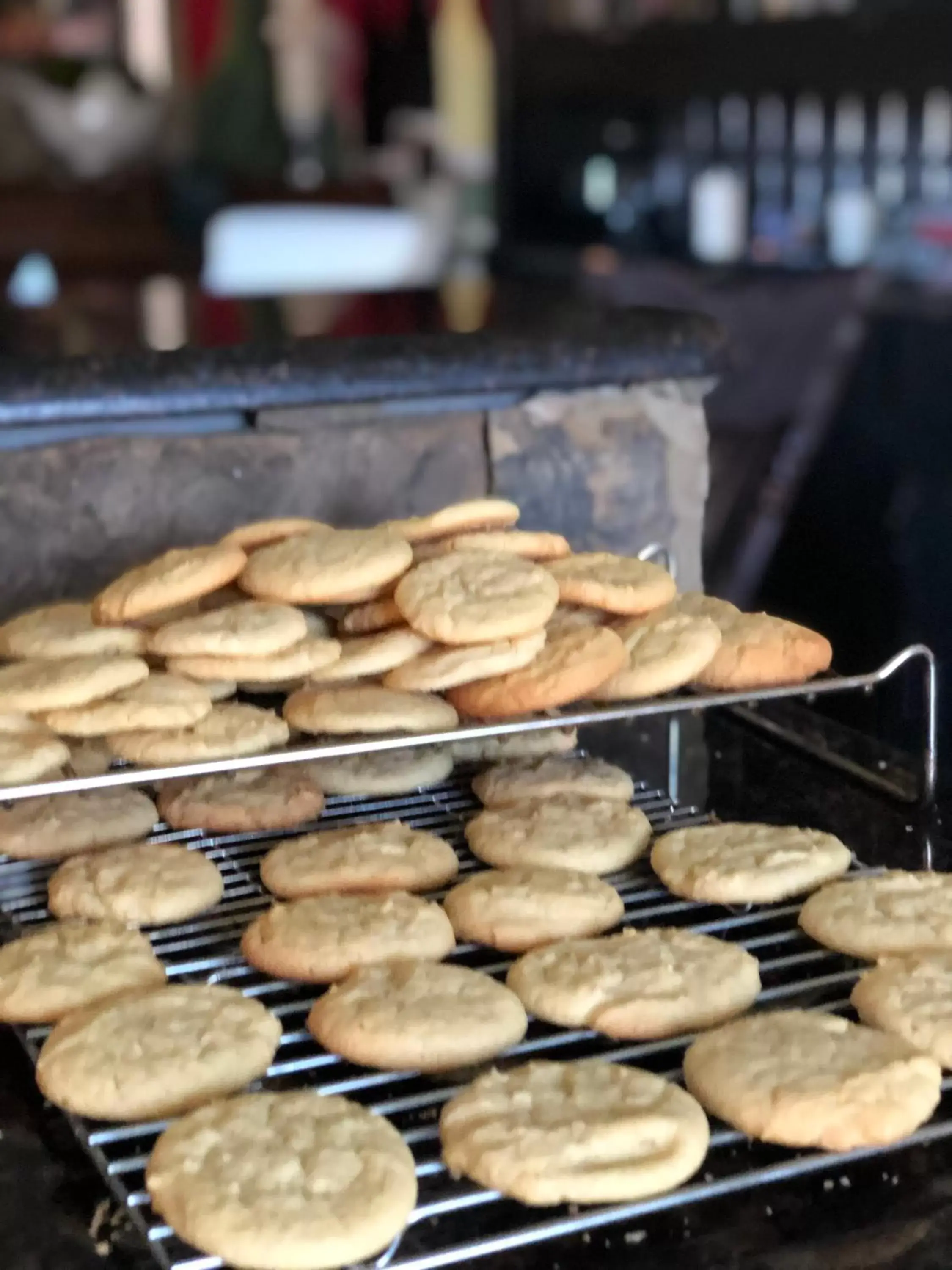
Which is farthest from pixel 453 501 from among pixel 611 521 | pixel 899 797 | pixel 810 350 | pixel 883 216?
pixel 883 216

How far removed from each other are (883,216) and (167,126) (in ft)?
7.89

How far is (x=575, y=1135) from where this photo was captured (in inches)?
28.5

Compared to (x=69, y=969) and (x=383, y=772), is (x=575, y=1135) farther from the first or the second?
(x=383, y=772)

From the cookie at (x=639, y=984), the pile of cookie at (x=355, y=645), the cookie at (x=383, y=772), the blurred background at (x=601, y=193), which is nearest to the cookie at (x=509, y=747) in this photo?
the cookie at (x=383, y=772)

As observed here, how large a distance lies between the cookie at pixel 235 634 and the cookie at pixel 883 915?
1.34ft

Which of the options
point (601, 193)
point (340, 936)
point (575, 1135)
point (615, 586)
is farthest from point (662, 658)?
point (601, 193)

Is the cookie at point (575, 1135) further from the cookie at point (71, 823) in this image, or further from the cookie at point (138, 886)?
the cookie at point (71, 823)

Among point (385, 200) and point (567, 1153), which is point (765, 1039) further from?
point (385, 200)

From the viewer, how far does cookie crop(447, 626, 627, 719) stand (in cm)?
103

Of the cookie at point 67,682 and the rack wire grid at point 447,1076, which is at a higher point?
the cookie at point 67,682

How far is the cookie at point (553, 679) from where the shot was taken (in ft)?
3.39

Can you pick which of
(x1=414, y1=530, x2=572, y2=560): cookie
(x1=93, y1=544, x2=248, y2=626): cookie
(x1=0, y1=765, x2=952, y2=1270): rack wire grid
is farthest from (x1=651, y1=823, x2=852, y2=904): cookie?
(x1=93, y1=544, x2=248, y2=626): cookie

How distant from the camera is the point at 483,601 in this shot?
108cm

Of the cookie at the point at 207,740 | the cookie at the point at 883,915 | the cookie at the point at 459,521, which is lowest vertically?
the cookie at the point at 883,915
